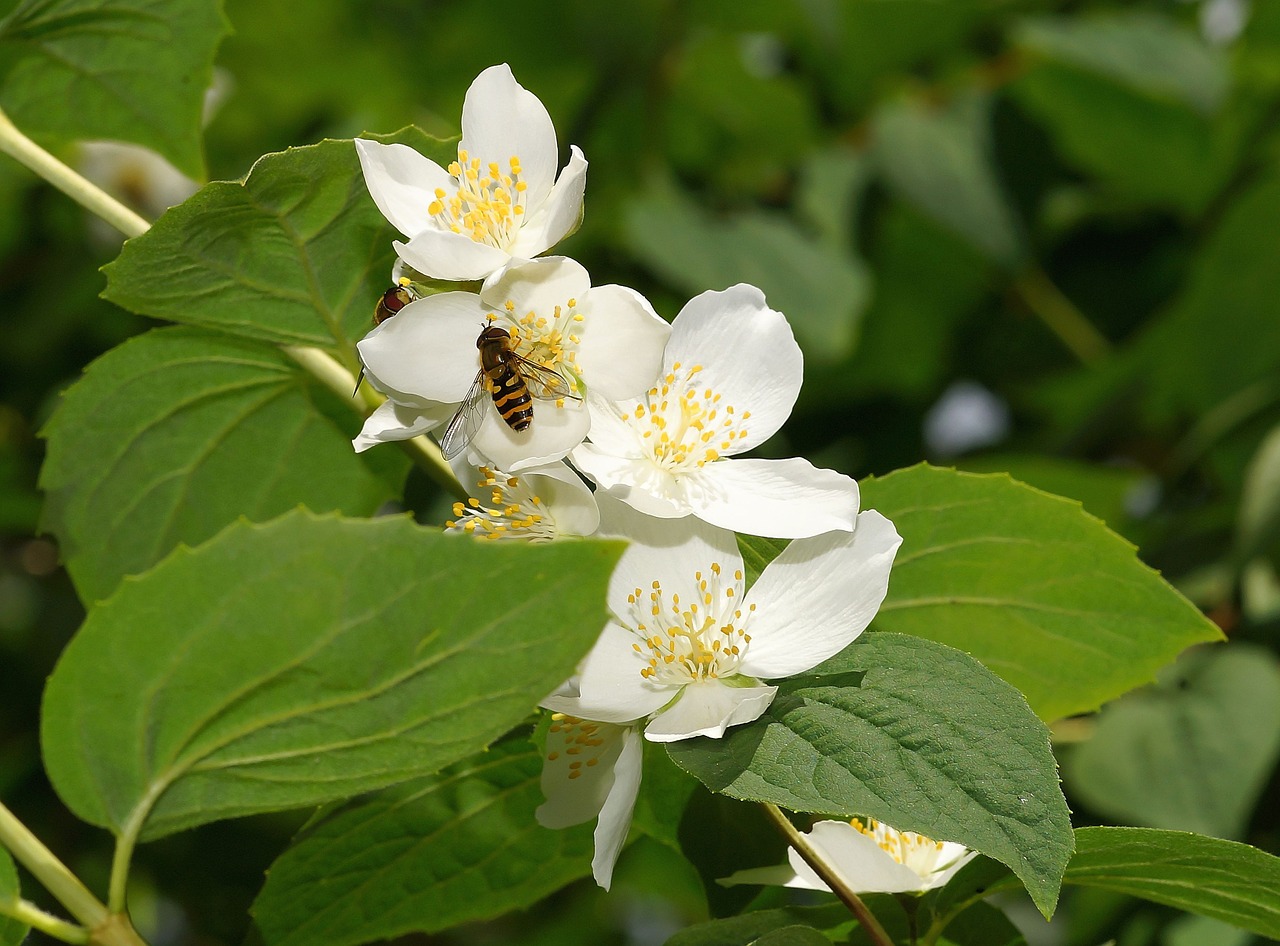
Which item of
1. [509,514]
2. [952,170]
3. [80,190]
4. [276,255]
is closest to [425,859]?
[509,514]

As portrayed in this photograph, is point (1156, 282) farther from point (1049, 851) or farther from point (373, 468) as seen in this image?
point (1049, 851)

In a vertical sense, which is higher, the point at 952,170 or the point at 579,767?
the point at 579,767

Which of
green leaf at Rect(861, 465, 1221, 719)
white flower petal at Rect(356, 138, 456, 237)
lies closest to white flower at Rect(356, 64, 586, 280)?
white flower petal at Rect(356, 138, 456, 237)

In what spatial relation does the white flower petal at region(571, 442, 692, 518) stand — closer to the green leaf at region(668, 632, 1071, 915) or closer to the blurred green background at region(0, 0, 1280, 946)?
the green leaf at region(668, 632, 1071, 915)

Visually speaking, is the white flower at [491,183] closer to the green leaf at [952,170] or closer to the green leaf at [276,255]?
the green leaf at [276,255]

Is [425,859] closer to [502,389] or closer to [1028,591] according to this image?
[502,389]

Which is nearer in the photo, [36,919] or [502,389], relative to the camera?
[36,919]

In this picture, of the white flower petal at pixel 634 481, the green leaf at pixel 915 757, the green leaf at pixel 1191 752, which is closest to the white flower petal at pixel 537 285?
the white flower petal at pixel 634 481
